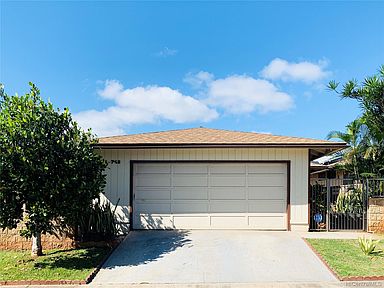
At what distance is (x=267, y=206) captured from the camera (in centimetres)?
1034

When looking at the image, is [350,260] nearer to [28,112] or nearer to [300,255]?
[300,255]

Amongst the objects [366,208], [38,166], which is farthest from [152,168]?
[366,208]

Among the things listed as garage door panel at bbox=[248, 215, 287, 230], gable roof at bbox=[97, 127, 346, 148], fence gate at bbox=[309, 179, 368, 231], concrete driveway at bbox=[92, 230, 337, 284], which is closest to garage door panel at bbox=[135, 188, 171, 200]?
concrete driveway at bbox=[92, 230, 337, 284]

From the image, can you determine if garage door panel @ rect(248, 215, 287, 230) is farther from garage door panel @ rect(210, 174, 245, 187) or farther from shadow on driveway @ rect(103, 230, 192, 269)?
shadow on driveway @ rect(103, 230, 192, 269)

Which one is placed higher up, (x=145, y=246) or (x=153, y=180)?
(x=153, y=180)

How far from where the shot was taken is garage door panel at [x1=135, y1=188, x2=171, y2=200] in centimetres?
1045

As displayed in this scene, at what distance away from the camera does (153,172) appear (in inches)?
414

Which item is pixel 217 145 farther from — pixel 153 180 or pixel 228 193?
A: pixel 153 180

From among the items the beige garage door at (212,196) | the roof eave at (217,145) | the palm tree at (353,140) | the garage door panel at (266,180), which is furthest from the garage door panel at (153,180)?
the palm tree at (353,140)

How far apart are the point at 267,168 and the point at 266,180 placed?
0.39 metres

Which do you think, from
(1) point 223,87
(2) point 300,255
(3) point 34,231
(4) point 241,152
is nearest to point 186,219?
(4) point 241,152

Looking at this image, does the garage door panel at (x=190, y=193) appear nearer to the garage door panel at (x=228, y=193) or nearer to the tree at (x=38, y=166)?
the garage door panel at (x=228, y=193)

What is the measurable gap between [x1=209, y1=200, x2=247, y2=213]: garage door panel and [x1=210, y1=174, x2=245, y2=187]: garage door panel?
1.81 feet

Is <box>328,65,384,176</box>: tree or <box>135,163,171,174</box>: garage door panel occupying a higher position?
<box>328,65,384,176</box>: tree
